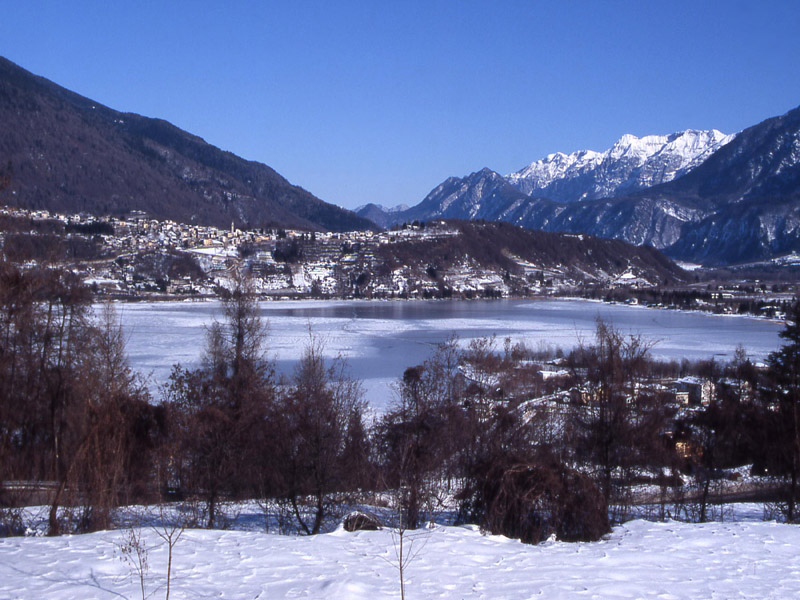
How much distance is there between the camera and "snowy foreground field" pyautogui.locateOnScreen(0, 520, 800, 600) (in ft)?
13.9

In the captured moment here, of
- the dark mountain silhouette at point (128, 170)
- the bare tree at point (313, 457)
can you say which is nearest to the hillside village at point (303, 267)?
the dark mountain silhouette at point (128, 170)

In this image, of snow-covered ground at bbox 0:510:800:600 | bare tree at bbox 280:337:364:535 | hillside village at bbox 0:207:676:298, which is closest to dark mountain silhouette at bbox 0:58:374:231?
hillside village at bbox 0:207:676:298

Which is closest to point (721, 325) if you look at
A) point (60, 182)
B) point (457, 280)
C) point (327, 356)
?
point (327, 356)

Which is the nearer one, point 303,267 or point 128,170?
point 303,267

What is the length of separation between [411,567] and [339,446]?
8.61 feet

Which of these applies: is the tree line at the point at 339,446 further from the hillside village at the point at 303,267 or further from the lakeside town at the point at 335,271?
the hillside village at the point at 303,267

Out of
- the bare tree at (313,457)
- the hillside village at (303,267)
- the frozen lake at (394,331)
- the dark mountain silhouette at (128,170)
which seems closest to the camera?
the bare tree at (313,457)

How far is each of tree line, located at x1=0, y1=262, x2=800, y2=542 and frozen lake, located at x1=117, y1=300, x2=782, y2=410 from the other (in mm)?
2527

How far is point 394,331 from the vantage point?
33.7 m

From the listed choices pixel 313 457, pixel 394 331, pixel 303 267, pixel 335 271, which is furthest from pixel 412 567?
pixel 303 267

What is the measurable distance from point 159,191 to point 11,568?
403 feet

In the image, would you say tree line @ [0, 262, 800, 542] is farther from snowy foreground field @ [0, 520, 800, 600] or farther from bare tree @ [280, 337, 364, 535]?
snowy foreground field @ [0, 520, 800, 600]

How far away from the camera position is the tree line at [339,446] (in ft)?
20.8

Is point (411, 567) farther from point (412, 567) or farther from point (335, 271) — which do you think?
point (335, 271)
